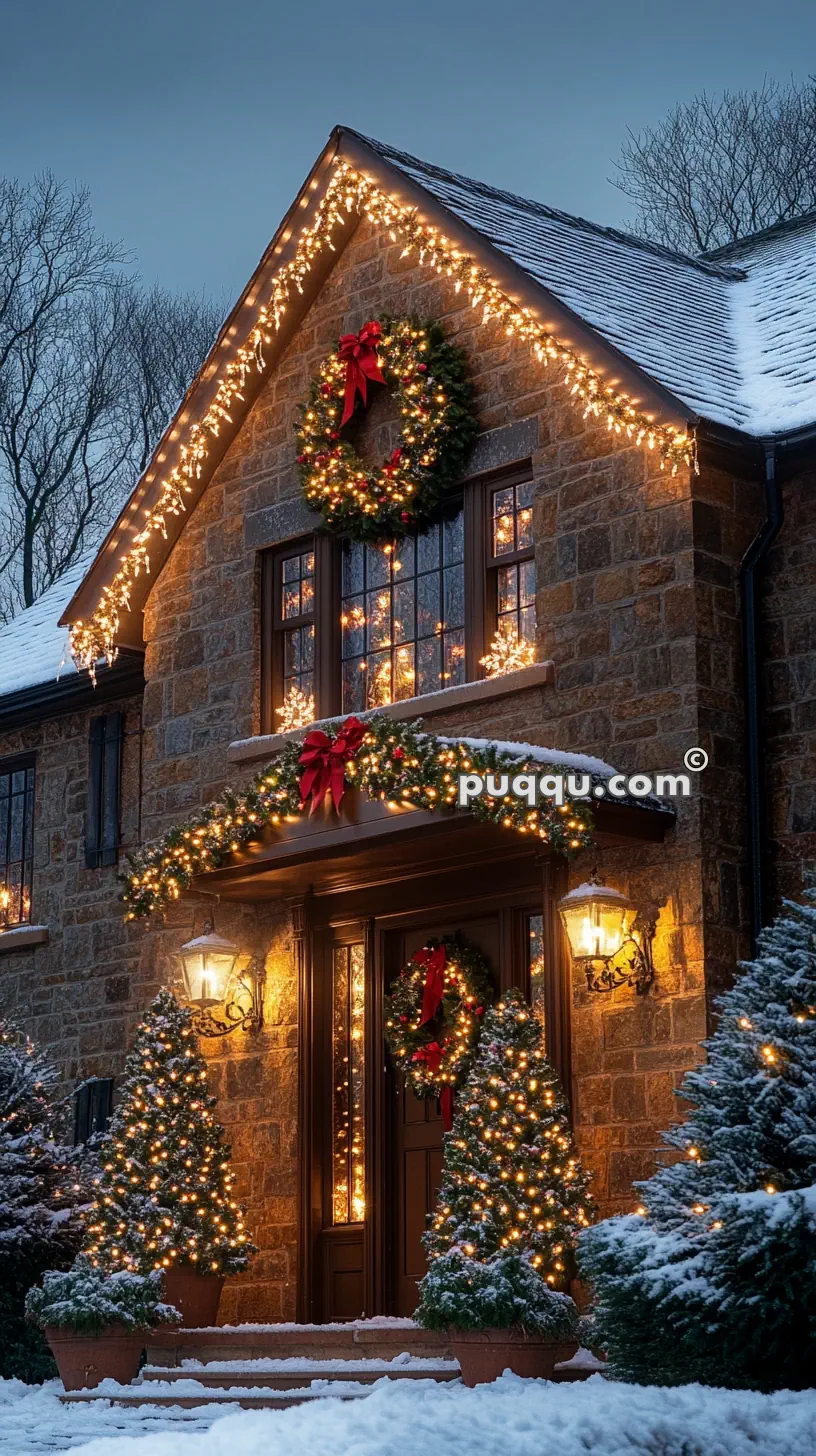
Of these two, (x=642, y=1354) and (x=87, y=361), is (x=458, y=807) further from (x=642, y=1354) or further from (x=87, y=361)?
(x=87, y=361)

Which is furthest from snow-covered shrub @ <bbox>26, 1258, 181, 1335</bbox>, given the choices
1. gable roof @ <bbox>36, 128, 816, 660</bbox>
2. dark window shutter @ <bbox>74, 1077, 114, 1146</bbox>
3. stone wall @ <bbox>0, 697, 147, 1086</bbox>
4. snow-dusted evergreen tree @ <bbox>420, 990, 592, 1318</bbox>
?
gable roof @ <bbox>36, 128, 816, 660</bbox>

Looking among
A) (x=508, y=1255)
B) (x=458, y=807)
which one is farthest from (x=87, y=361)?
(x=508, y=1255)

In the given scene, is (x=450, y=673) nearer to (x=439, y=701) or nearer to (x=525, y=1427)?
(x=439, y=701)

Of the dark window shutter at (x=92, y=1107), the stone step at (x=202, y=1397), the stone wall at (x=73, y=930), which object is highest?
the stone wall at (x=73, y=930)

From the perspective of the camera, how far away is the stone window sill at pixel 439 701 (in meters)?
12.4

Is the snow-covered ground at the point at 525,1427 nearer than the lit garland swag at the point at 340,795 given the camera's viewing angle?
Yes

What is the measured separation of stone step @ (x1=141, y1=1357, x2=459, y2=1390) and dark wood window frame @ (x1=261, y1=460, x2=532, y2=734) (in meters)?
4.23

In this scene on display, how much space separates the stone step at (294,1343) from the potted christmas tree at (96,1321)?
0.51 metres

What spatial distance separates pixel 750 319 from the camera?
14.8 m

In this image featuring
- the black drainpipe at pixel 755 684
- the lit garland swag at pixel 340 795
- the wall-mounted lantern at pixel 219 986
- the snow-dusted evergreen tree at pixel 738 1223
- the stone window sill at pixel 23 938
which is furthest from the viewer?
the stone window sill at pixel 23 938

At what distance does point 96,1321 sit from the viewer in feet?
37.7

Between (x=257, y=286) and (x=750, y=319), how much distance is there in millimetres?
3568

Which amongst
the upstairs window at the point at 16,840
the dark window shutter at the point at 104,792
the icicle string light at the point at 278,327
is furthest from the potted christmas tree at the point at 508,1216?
the upstairs window at the point at 16,840

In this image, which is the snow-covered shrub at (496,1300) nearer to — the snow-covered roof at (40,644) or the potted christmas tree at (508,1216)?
the potted christmas tree at (508,1216)
